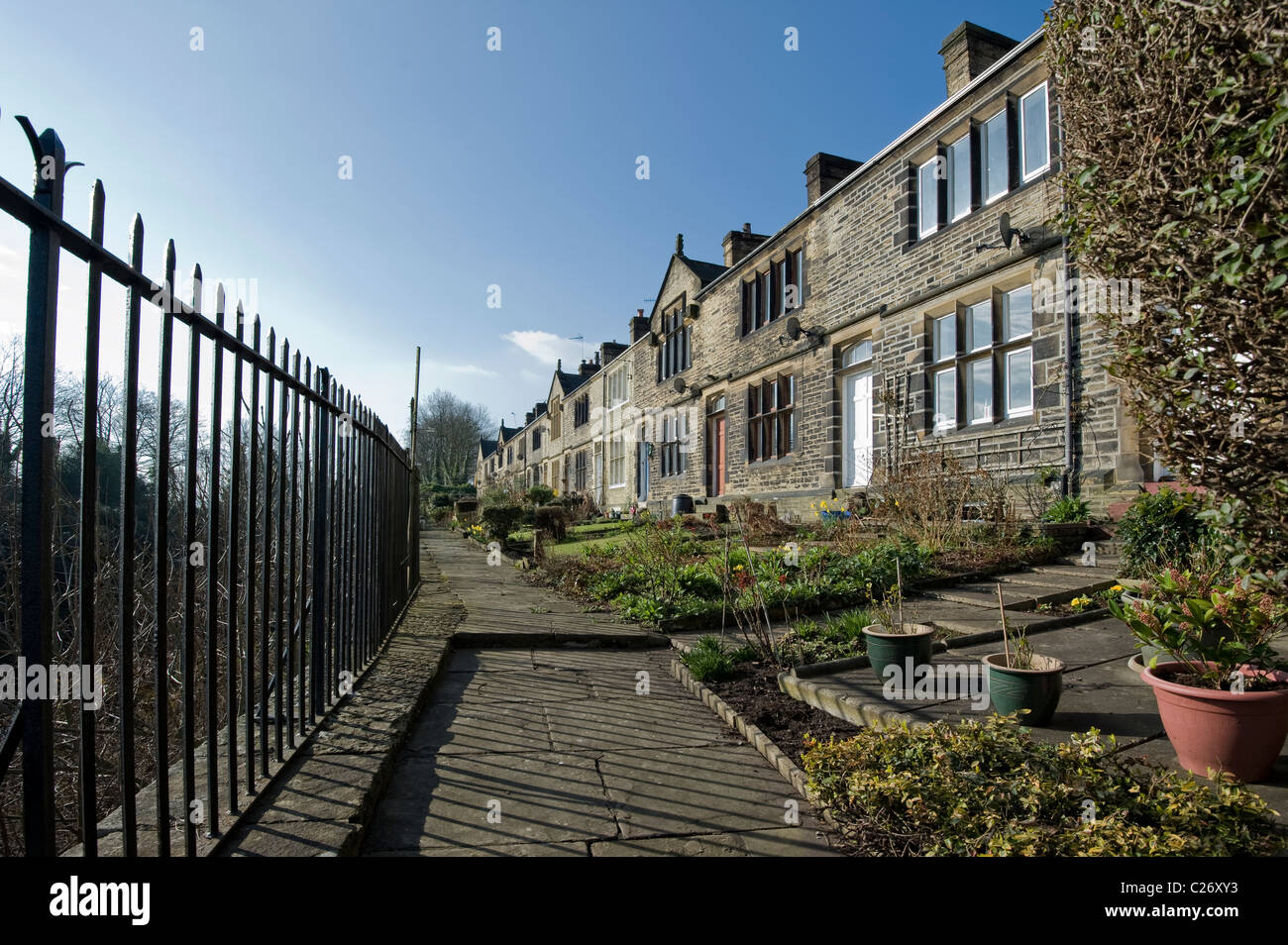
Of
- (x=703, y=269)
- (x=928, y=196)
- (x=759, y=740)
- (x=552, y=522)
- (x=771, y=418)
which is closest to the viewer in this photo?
(x=759, y=740)

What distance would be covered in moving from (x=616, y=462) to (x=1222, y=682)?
24876 millimetres

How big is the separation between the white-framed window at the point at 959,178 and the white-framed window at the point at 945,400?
2.15m

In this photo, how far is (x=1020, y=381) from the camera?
9344 millimetres

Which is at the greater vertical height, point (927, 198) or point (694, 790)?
point (927, 198)

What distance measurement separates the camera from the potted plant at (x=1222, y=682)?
2617 millimetres

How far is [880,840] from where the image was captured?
2.49m

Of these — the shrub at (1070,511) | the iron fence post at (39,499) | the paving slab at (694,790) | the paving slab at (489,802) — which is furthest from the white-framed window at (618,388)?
the iron fence post at (39,499)

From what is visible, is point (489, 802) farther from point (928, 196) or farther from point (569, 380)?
point (569, 380)

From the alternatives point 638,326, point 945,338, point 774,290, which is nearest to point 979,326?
point 945,338

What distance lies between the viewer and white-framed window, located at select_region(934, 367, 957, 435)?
10.4m

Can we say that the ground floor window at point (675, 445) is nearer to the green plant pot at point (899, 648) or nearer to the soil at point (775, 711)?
the soil at point (775, 711)

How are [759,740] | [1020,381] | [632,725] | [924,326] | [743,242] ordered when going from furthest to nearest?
[743,242] → [924,326] → [1020,381] → [632,725] → [759,740]

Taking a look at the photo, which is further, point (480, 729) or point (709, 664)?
point (709, 664)

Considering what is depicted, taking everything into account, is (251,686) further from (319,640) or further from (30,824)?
(30,824)
